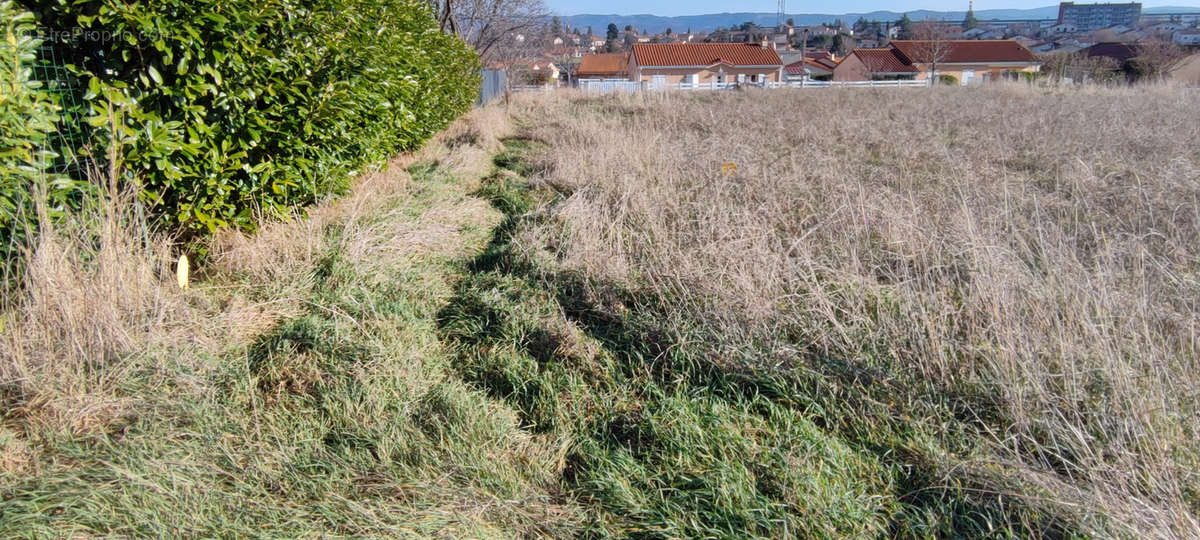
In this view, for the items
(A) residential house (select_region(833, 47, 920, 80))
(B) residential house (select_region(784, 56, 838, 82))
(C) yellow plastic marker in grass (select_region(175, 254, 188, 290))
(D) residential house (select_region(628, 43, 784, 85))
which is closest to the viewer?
(C) yellow plastic marker in grass (select_region(175, 254, 188, 290))

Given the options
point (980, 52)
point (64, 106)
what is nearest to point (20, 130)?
point (64, 106)

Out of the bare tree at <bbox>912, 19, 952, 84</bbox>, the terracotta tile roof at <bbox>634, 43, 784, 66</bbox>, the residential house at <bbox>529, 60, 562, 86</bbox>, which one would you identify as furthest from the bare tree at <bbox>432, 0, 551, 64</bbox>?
the bare tree at <bbox>912, 19, 952, 84</bbox>

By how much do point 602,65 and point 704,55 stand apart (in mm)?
18015

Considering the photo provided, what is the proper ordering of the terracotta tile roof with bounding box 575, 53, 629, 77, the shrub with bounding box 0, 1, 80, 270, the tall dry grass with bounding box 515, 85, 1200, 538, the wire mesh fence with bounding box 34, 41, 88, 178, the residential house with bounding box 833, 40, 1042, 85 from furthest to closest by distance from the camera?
the terracotta tile roof with bounding box 575, 53, 629, 77 → the residential house with bounding box 833, 40, 1042, 85 → the wire mesh fence with bounding box 34, 41, 88, 178 → the shrub with bounding box 0, 1, 80, 270 → the tall dry grass with bounding box 515, 85, 1200, 538

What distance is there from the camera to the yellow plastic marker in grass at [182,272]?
3.57 m

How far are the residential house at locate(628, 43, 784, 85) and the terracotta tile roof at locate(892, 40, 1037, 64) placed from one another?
9.02 metres

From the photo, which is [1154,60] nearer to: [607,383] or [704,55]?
[704,55]

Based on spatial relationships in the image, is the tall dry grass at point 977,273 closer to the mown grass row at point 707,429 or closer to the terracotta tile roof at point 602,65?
the mown grass row at point 707,429

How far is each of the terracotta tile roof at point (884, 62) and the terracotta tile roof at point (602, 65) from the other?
1911 centimetres

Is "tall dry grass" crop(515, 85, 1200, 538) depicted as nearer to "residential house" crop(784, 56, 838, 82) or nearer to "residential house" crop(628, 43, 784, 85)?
"residential house" crop(628, 43, 784, 85)

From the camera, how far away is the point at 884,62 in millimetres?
48156

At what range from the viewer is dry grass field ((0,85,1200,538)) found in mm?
2191

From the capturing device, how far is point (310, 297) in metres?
3.69

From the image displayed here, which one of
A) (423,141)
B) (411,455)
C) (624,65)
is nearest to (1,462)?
(411,455)
